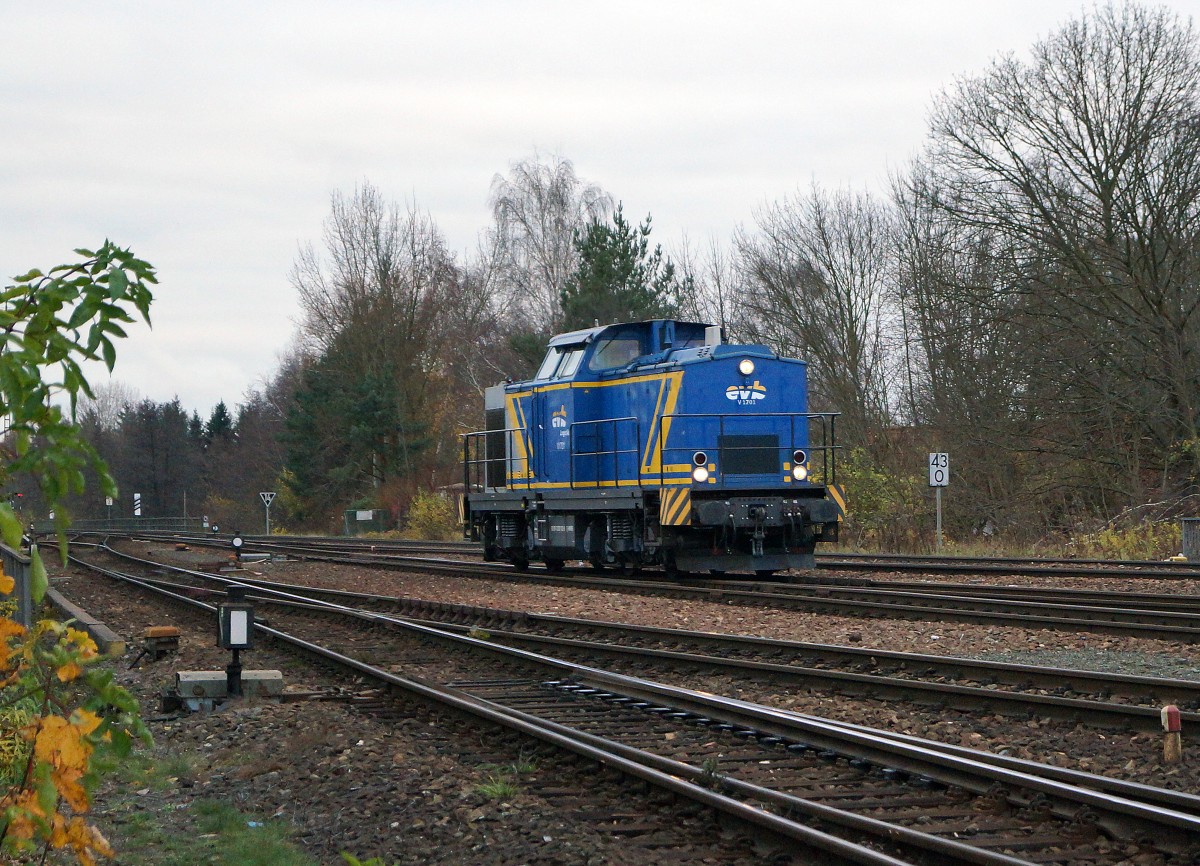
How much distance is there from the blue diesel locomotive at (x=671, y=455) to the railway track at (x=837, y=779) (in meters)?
7.27

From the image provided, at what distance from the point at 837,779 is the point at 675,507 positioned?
9875 millimetres

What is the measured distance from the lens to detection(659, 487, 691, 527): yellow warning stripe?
51.3 ft

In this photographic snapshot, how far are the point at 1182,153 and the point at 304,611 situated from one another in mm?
19050

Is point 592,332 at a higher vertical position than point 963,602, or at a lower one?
higher

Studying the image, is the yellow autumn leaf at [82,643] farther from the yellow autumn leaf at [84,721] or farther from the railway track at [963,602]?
the railway track at [963,602]

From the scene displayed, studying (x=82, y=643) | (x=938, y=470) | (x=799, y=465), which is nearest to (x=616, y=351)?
(x=799, y=465)

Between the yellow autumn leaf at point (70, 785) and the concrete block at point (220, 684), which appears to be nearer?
the yellow autumn leaf at point (70, 785)

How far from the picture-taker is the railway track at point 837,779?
4707 millimetres

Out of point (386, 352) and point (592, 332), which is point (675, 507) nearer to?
point (592, 332)

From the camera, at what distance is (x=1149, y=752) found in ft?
20.5

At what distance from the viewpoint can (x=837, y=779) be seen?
5.91 metres

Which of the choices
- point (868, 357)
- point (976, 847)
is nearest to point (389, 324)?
point (868, 357)

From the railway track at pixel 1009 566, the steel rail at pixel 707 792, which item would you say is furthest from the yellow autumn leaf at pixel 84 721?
the railway track at pixel 1009 566

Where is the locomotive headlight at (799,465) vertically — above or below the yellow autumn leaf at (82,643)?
above
